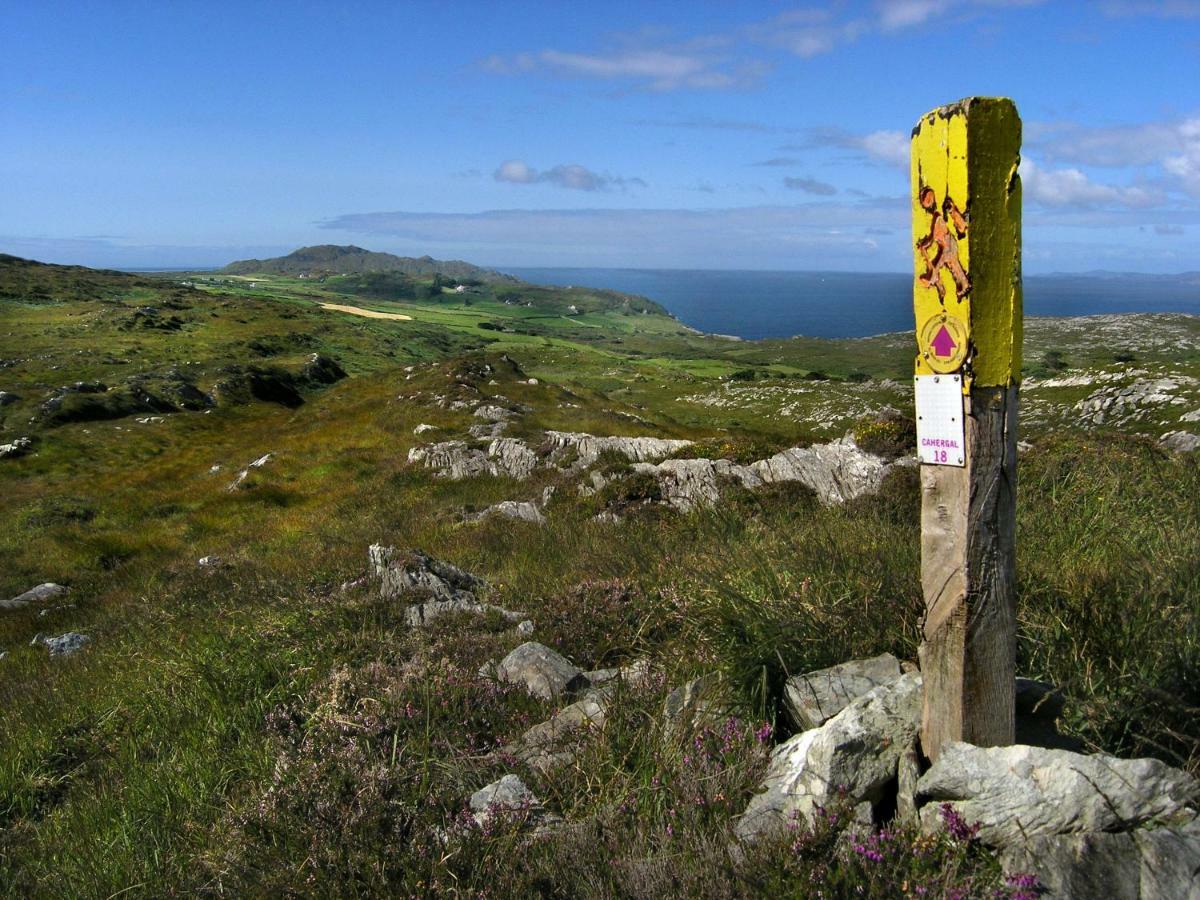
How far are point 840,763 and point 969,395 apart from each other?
6.34 ft

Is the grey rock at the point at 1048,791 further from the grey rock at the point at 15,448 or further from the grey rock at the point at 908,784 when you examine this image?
the grey rock at the point at 15,448

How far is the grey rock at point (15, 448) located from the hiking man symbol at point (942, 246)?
4871 centimetres

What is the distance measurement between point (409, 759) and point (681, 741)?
6.02 feet

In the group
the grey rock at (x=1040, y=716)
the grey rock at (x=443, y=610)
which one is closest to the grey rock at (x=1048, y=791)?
the grey rock at (x=1040, y=716)

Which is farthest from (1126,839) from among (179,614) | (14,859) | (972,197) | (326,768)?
(179,614)

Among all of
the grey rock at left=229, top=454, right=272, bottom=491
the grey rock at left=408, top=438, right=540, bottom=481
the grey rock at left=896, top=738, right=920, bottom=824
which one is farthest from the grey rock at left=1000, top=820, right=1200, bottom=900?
the grey rock at left=229, top=454, right=272, bottom=491

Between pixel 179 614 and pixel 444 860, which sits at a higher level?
pixel 444 860

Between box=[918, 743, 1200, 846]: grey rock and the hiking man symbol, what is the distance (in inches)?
85.3

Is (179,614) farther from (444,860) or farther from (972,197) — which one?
(972,197)

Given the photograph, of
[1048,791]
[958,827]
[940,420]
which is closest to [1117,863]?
[1048,791]

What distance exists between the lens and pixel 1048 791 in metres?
3.23

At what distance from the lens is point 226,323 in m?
109

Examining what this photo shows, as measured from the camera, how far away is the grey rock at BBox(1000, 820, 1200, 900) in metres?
2.93

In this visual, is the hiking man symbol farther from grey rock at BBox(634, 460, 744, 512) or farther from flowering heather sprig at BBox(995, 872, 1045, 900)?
grey rock at BBox(634, 460, 744, 512)
